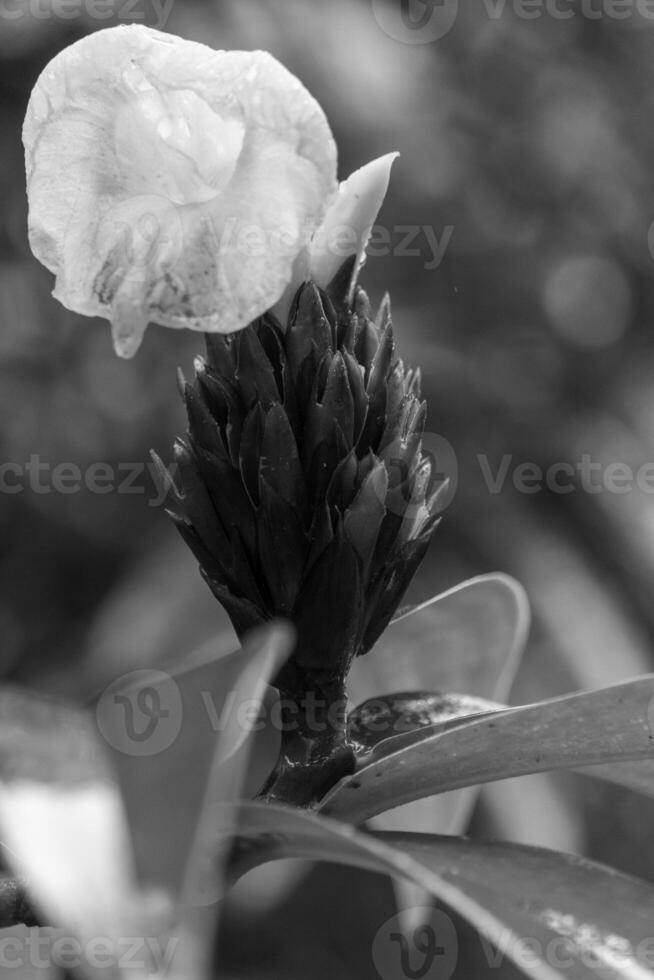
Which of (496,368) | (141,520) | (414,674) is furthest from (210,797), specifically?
(496,368)

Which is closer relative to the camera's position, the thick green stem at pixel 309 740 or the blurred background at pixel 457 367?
the thick green stem at pixel 309 740

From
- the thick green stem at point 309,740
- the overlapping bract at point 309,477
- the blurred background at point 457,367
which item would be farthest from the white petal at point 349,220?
the blurred background at point 457,367

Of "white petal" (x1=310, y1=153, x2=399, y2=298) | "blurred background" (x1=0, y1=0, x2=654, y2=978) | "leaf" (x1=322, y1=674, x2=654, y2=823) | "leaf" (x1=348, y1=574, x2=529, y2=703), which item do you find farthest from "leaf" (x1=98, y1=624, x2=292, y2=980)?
"blurred background" (x1=0, y1=0, x2=654, y2=978)

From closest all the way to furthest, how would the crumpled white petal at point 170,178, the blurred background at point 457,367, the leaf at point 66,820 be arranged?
the leaf at point 66,820 < the crumpled white petal at point 170,178 < the blurred background at point 457,367

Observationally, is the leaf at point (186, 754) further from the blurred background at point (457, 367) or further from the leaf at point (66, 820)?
the blurred background at point (457, 367)

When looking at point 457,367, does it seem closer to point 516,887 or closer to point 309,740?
point 309,740

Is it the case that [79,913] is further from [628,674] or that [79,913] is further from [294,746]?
[628,674]

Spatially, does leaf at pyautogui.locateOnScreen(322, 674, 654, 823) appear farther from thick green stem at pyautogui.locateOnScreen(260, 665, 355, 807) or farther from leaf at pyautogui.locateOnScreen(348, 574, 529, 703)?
leaf at pyautogui.locateOnScreen(348, 574, 529, 703)
